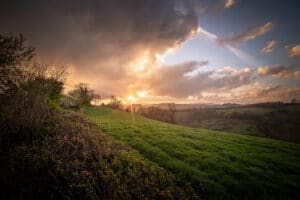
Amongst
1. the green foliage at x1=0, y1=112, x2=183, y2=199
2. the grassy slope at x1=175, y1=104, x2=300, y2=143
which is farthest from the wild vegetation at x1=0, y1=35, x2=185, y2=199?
the grassy slope at x1=175, y1=104, x2=300, y2=143

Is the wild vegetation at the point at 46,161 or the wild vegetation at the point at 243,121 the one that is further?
the wild vegetation at the point at 243,121

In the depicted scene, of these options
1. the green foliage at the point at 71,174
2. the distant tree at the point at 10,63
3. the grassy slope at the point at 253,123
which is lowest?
the grassy slope at the point at 253,123

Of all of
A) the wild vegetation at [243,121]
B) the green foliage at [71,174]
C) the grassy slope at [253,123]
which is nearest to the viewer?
the green foliage at [71,174]

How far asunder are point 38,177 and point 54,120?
506 centimetres

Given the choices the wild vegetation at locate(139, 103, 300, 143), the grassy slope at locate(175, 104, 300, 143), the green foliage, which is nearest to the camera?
the green foliage

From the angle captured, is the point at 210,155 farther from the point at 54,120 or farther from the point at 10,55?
the point at 10,55

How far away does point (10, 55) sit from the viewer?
7926 mm

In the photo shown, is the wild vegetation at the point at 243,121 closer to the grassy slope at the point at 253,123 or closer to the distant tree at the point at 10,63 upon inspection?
the grassy slope at the point at 253,123

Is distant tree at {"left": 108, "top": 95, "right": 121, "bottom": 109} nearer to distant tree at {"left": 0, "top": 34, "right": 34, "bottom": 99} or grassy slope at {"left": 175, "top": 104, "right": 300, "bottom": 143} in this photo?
grassy slope at {"left": 175, "top": 104, "right": 300, "bottom": 143}

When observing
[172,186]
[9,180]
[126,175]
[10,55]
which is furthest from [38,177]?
[10,55]

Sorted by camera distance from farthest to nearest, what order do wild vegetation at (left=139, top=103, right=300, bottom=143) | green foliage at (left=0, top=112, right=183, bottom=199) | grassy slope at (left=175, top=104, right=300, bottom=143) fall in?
1. wild vegetation at (left=139, top=103, right=300, bottom=143)
2. grassy slope at (left=175, top=104, right=300, bottom=143)
3. green foliage at (left=0, top=112, right=183, bottom=199)

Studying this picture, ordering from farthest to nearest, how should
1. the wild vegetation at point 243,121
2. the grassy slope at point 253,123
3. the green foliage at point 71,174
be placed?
1. the wild vegetation at point 243,121
2. the grassy slope at point 253,123
3. the green foliage at point 71,174

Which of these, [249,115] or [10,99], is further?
[249,115]

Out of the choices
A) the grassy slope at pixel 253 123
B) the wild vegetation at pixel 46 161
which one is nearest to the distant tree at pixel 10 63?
the wild vegetation at pixel 46 161
